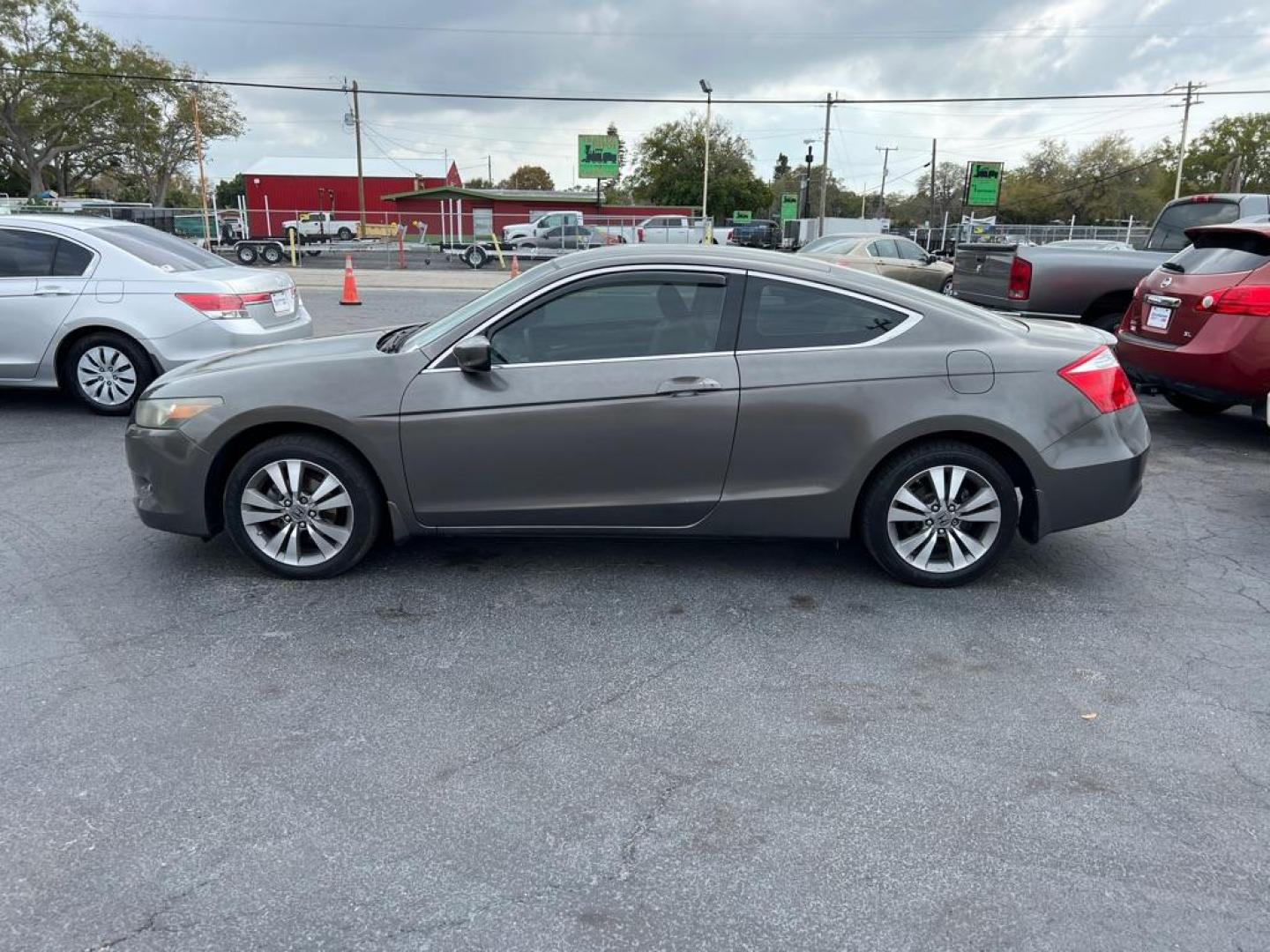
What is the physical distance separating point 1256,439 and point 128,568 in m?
8.01

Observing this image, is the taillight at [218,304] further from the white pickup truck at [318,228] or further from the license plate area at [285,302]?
the white pickup truck at [318,228]

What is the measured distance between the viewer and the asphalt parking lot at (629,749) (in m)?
2.42

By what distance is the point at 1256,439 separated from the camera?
7.62m

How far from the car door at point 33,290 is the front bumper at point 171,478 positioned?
3.98 metres

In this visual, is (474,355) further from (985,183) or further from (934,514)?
(985,183)

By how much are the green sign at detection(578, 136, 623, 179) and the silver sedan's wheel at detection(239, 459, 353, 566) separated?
1924 inches

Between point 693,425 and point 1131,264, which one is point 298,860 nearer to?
point 693,425

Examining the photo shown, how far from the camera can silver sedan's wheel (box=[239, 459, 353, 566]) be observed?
4.36 meters

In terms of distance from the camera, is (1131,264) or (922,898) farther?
(1131,264)

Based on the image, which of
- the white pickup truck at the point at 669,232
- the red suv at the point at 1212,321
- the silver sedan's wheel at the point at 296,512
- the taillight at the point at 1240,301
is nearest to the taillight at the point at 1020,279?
the red suv at the point at 1212,321

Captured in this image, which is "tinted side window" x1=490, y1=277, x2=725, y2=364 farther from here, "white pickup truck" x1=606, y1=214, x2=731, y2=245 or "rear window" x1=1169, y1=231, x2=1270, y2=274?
"white pickup truck" x1=606, y1=214, x2=731, y2=245

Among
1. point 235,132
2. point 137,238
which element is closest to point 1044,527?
point 137,238

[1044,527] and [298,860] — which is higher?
[1044,527]

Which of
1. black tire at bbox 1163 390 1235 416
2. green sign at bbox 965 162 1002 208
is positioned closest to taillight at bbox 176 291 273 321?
black tire at bbox 1163 390 1235 416
